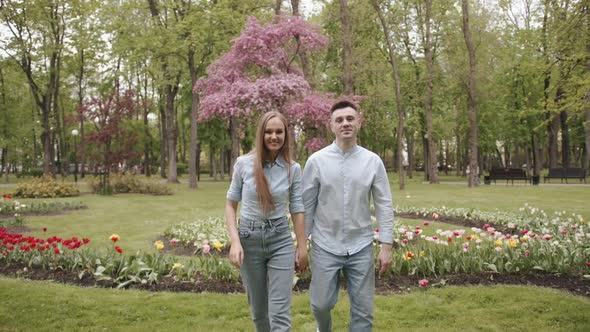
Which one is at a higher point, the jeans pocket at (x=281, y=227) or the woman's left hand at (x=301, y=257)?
the jeans pocket at (x=281, y=227)

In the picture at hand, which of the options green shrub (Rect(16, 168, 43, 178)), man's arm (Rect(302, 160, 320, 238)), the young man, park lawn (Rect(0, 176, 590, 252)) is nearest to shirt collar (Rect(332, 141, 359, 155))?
the young man

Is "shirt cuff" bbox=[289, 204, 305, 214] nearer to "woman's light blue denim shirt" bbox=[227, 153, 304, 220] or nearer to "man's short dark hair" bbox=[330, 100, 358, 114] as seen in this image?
"woman's light blue denim shirt" bbox=[227, 153, 304, 220]

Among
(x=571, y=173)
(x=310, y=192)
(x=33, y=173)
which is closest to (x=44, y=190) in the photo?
(x=310, y=192)

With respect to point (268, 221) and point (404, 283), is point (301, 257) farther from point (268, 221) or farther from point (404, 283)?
point (404, 283)

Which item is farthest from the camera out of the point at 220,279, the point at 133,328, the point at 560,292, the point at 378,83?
the point at 378,83

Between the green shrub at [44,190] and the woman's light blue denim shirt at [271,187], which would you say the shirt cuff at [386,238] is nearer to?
the woman's light blue denim shirt at [271,187]

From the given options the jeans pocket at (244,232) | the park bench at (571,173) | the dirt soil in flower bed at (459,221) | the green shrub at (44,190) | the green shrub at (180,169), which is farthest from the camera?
the green shrub at (180,169)

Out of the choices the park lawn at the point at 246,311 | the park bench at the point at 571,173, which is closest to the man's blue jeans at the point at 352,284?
the park lawn at the point at 246,311

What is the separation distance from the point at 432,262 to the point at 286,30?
574 inches

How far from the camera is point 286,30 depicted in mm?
18500

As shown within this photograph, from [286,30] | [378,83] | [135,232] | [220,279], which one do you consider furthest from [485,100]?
[220,279]

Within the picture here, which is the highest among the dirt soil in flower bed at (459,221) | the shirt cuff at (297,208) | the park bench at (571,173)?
the shirt cuff at (297,208)

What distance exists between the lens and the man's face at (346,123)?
3258 mm

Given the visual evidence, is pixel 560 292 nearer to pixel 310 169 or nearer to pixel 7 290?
pixel 310 169
